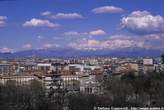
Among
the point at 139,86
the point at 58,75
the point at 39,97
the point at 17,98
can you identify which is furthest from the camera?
the point at 58,75

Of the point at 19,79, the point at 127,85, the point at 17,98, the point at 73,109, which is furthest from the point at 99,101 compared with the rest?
the point at 19,79

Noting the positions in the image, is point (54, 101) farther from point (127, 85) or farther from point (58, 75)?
point (58, 75)

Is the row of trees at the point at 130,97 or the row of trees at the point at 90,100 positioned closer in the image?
the row of trees at the point at 90,100

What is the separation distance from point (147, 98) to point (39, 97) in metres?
4.21

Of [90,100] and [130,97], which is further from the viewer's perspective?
[130,97]

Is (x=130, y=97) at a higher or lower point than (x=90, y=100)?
lower

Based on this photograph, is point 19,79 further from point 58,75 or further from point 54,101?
point 54,101

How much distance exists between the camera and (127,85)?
20.4 m

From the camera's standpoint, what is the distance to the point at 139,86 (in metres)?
20.8

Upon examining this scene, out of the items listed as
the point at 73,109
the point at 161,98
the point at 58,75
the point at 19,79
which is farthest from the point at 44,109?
the point at 58,75

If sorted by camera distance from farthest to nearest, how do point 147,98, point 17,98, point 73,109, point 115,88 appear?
Result: point 115,88 < point 147,98 < point 17,98 < point 73,109

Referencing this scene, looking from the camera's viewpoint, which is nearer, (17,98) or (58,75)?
(17,98)

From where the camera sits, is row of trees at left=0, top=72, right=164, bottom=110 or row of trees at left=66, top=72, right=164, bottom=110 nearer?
row of trees at left=0, top=72, right=164, bottom=110

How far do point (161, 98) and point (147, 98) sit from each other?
110 centimetres
